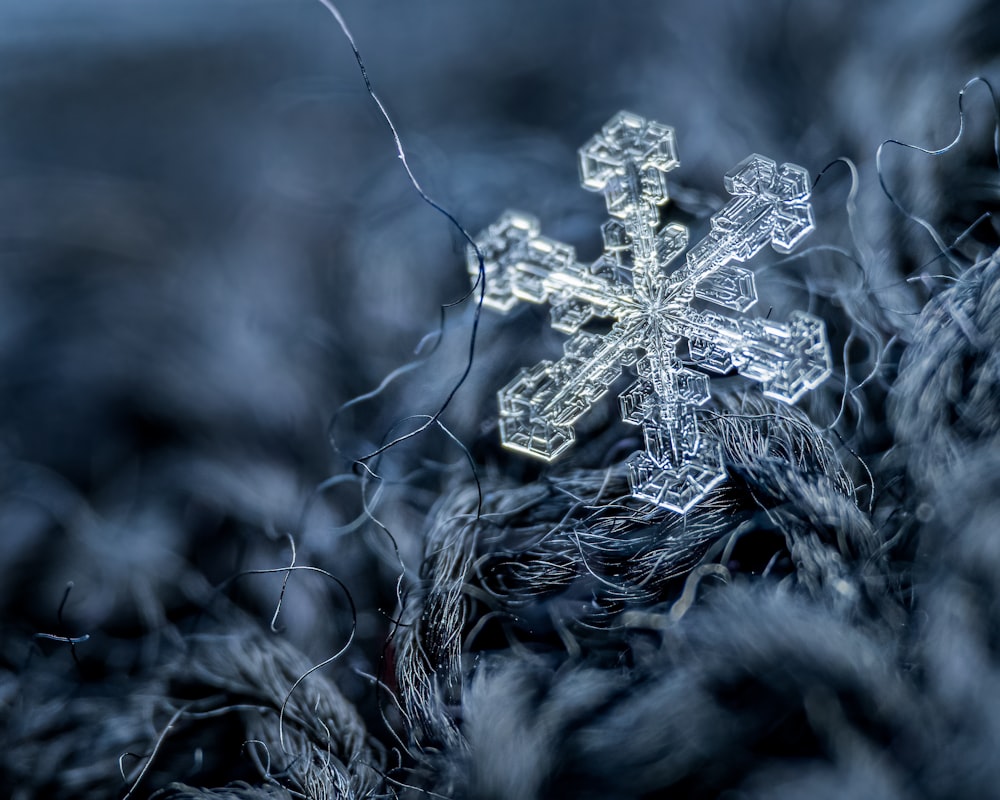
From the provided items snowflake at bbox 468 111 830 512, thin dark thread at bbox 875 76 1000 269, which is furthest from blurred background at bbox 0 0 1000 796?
snowflake at bbox 468 111 830 512

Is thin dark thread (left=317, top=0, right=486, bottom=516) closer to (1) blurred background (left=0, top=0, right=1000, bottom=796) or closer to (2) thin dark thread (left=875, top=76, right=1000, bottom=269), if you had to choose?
(1) blurred background (left=0, top=0, right=1000, bottom=796)

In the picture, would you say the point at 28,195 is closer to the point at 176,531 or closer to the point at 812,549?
the point at 176,531

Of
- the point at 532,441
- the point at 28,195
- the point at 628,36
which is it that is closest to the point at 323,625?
the point at 532,441

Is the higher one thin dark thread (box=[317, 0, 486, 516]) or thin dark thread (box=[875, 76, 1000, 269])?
thin dark thread (box=[875, 76, 1000, 269])

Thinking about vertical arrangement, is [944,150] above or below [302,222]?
above

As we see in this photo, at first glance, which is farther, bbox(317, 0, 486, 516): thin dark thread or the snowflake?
bbox(317, 0, 486, 516): thin dark thread

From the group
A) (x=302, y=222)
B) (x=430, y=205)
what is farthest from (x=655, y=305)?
(x=302, y=222)

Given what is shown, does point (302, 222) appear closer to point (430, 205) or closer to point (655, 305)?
point (430, 205)
